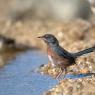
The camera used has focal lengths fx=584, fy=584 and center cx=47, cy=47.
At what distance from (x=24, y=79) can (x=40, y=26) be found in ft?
27.9

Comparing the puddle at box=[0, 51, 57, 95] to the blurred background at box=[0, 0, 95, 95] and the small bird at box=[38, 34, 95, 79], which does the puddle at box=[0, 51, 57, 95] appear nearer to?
the blurred background at box=[0, 0, 95, 95]

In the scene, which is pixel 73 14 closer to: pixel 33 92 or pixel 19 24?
pixel 19 24

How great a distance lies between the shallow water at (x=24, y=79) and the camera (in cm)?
859

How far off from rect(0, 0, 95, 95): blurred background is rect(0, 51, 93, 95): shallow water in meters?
0.07

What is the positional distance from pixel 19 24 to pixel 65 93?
11193 millimetres

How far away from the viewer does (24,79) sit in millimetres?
9734

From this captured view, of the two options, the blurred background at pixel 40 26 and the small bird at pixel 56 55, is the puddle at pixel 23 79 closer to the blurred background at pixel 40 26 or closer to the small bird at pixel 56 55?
the blurred background at pixel 40 26

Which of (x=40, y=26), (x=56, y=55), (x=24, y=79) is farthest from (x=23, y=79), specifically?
(x=40, y=26)

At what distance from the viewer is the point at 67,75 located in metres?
9.64

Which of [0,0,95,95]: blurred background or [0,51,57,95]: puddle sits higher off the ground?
[0,0,95,95]: blurred background

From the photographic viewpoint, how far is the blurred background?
14490mm

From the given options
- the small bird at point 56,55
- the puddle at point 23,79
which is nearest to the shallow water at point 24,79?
the puddle at point 23,79

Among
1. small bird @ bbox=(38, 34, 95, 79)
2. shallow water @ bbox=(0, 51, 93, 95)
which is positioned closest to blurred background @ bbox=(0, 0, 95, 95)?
shallow water @ bbox=(0, 51, 93, 95)

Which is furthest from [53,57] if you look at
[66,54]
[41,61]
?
[41,61]
